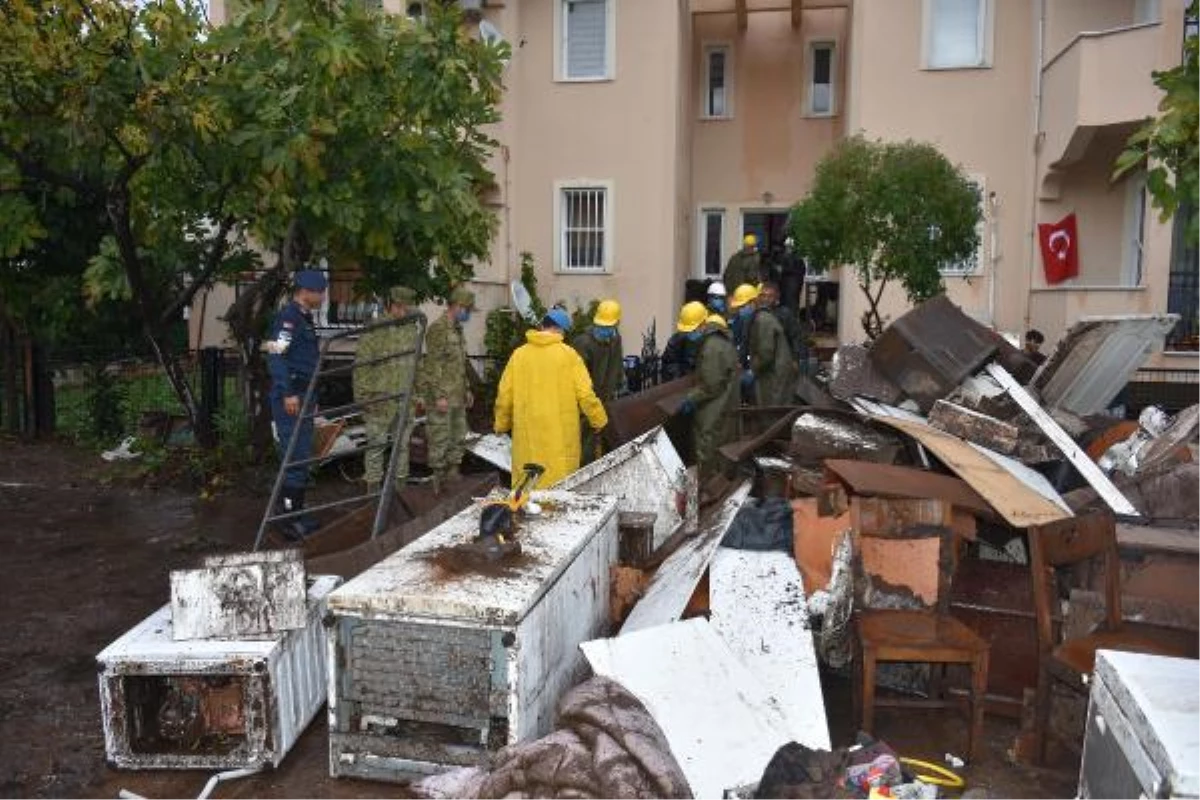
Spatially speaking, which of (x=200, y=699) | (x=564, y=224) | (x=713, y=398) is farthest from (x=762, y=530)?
(x=564, y=224)

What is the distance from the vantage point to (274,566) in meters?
4.17

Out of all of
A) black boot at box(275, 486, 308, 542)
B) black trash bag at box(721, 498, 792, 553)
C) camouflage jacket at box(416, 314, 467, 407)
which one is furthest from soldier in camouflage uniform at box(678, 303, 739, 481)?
black boot at box(275, 486, 308, 542)

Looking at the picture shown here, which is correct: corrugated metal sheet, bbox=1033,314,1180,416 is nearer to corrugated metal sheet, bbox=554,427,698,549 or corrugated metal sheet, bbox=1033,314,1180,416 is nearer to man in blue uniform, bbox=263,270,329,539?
corrugated metal sheet, bbox=554,427,698,549

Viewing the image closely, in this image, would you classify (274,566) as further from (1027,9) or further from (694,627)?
(1027,9)

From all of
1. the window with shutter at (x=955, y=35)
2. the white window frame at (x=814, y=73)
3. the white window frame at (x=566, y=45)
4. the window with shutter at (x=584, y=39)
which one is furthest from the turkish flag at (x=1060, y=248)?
the window with shutter at (x=584, y=39)

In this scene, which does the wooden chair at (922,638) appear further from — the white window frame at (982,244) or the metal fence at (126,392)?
the white window frame at (982,244)

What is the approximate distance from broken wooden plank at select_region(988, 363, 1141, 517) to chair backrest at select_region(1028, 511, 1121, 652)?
1707mm

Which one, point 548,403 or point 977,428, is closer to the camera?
point 548,403

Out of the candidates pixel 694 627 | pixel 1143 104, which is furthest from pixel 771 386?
pixel 1143 104

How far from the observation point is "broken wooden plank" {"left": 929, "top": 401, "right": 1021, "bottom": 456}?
658cm

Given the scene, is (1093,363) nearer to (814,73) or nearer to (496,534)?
(496,534)

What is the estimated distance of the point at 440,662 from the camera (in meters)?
3.78

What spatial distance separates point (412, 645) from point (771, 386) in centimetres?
511

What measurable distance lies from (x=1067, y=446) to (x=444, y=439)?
4586 mm
